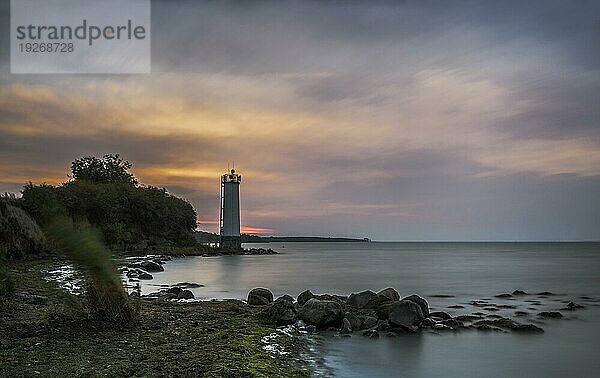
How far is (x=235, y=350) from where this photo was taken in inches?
388

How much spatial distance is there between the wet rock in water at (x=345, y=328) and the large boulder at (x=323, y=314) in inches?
9.7

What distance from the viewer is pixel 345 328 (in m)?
13.5

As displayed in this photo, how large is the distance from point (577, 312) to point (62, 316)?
1935 cm

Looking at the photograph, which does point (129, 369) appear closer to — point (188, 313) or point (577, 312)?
point (188, 313)

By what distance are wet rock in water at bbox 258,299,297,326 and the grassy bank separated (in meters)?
0.63

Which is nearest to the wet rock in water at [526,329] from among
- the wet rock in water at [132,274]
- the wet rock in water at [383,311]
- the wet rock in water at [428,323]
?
the wet rock in water at [428,323]

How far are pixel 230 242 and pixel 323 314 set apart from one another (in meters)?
61.9

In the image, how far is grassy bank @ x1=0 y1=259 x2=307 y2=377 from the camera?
25.6 feet

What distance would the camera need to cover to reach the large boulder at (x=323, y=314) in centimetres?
1381

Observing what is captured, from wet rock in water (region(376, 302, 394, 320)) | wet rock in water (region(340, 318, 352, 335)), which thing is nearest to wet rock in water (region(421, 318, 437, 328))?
wet rock in water (region(376, 302, 394, 320))

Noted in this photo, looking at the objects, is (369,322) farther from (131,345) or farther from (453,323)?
(131,345)

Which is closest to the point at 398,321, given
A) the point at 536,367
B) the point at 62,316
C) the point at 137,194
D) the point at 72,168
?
the point at 536,367

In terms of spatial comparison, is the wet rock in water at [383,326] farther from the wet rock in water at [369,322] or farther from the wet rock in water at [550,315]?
the wet rock in water at [550,315]

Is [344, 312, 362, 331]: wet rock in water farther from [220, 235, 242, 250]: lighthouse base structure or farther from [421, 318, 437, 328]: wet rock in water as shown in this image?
[220, 235, 242, 250]: lighthouse base structure
